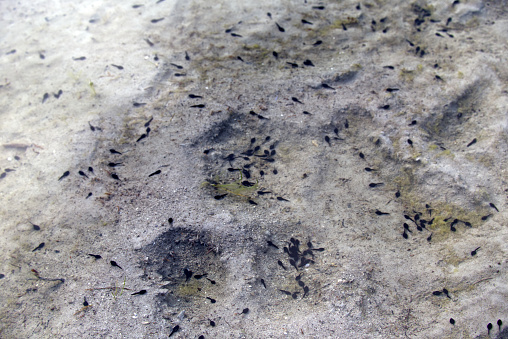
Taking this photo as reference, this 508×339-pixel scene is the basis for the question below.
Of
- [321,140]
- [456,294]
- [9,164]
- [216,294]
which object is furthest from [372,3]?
[9,164]

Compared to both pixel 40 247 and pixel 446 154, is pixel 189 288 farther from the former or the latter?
pixel 446 154

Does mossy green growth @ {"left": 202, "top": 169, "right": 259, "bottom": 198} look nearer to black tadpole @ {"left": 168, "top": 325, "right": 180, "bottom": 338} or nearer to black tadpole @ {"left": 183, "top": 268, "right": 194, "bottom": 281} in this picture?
black tadpole @ {"left": 183, "top": 268, "right": 194, "bottom": 281}

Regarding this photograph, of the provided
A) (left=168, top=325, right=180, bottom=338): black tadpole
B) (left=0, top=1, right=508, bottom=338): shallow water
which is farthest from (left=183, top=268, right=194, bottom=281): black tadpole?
(left=168, top=325, right=180, bottom=338): black tadpole

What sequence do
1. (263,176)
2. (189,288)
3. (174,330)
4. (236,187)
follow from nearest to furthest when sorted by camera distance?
(174,330), (189,288), (236,187), (263,176)

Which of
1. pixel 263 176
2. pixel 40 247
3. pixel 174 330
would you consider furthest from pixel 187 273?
pixel 40 247

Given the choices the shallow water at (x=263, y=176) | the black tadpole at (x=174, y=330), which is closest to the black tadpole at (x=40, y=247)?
the shallow water at (x=263, y=176)

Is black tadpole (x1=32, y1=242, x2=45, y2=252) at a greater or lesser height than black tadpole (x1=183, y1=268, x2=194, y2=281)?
greater

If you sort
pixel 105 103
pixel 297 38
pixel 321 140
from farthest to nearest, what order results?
pixel 297 38
pixel 105 103
pixel 321 140

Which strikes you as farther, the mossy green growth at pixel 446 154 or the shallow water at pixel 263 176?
the mossy green growth at pixel 446 154

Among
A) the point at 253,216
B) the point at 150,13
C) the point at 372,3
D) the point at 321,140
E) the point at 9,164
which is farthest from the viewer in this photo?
the point at 150,13

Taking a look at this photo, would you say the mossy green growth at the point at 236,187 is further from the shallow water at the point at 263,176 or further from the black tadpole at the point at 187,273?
the black tadpole at the point at 187,273

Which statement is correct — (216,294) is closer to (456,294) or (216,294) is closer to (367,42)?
(456,294)
